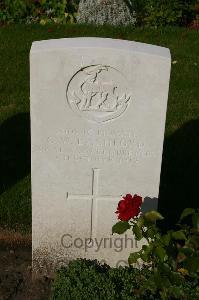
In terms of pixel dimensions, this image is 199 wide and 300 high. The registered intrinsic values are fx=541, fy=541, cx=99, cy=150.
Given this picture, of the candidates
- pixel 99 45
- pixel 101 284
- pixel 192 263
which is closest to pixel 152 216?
pixel 192 263

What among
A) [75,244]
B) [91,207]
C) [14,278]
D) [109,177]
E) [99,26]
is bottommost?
[14,278]

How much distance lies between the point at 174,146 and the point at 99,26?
4220 mm

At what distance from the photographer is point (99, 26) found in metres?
9.15

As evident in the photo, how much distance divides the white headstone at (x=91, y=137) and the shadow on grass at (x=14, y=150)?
1.27 meters

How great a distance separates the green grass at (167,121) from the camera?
472 centimetres

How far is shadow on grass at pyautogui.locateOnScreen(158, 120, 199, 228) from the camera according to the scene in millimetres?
4648

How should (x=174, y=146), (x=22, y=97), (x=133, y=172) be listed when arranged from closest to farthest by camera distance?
(x=133, y=172), (x=174, y=146), (x=22, y=97)

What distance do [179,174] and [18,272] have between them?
1.92 m

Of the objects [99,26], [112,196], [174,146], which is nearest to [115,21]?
[99,26]

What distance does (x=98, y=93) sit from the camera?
3295mm

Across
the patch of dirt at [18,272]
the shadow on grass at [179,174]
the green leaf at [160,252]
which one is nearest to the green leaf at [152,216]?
the green leaf at [160,252]

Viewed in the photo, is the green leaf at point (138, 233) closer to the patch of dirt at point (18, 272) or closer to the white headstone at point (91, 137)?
the white headstone at point (91, 137)

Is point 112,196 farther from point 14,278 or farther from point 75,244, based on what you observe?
point 14,278

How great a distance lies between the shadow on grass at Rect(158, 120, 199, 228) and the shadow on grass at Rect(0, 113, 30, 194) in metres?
1.32
